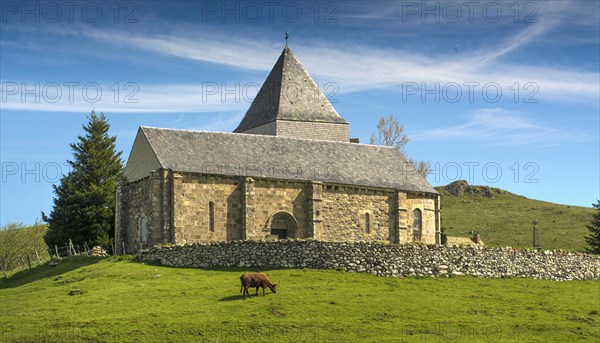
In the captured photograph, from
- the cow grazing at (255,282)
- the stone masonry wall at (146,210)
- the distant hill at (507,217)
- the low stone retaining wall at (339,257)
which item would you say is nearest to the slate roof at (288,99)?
the stone masonry wall at (146,210)

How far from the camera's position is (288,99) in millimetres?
65875

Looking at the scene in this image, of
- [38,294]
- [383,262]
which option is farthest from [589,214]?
[38,294]

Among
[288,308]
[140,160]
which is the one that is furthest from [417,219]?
[288,308]

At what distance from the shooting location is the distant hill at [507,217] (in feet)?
281

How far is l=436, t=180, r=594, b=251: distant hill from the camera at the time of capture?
85.6 meters

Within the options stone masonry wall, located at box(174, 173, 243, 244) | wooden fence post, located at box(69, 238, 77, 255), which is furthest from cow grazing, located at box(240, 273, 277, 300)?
wooden fence post, located at box(69, 238, 77, 255)

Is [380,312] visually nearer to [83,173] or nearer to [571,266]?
[571,266]

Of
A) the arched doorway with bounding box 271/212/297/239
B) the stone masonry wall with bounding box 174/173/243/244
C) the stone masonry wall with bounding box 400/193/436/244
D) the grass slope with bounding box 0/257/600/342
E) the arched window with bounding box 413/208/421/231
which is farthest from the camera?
the arched window with bounding box 413/208/421/231

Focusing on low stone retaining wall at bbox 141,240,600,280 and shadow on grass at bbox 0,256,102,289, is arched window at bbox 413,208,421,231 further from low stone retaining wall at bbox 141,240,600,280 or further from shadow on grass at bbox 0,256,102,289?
shadow on grass at bbox 0,256,102,289

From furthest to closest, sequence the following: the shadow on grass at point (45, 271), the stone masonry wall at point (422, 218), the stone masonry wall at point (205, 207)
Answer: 1. the stone masonry wall at point (422, 218)
2. the stone masonry wall at point (205, 207)
3. the shadow on grass at point (45, 271)

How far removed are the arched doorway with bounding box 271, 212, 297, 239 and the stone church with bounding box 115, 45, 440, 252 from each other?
0.21 ft

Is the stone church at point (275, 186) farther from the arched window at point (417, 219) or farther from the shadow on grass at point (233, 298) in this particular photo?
the shadow on grass at point (233, 298)

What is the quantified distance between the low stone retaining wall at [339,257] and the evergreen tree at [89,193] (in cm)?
1128

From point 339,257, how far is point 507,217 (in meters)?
51.8
